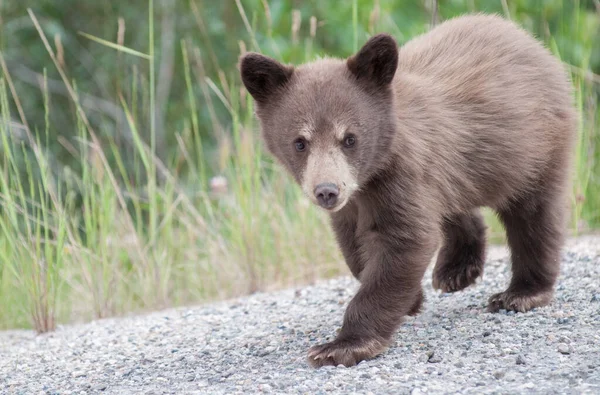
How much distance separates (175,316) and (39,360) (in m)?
1.19

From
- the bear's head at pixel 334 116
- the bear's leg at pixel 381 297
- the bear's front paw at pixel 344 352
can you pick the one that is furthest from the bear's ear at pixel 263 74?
the bear's front paw at pixel 344 352

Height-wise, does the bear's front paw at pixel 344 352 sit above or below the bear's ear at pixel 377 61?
below

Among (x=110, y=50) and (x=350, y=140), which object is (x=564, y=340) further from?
(x=110, y=50)

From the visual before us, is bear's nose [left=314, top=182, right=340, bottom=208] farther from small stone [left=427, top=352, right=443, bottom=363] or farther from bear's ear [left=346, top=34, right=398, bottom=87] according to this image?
small stone [left=427, top=352, right=443, bottom=363]

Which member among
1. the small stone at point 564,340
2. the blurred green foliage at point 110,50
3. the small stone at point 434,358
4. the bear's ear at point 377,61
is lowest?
the small stone at point 434,358

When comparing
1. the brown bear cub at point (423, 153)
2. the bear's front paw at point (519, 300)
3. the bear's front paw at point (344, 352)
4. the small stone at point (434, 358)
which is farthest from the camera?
the bear's front paw at point (519, 300)

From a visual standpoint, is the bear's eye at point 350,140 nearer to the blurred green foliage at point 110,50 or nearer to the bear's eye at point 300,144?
the bear's eye at point 300,144

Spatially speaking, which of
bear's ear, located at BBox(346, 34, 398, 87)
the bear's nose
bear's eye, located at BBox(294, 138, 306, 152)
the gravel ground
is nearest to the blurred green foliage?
the gravel ground

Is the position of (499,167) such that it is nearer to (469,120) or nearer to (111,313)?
(469,120)

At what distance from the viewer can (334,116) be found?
4.75 meters

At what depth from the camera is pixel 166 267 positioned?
7395 mm

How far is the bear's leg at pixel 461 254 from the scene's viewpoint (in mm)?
6035

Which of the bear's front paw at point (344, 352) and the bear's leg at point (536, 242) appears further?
the bear's leg at point (536, 242)

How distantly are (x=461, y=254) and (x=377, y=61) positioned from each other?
181cm
